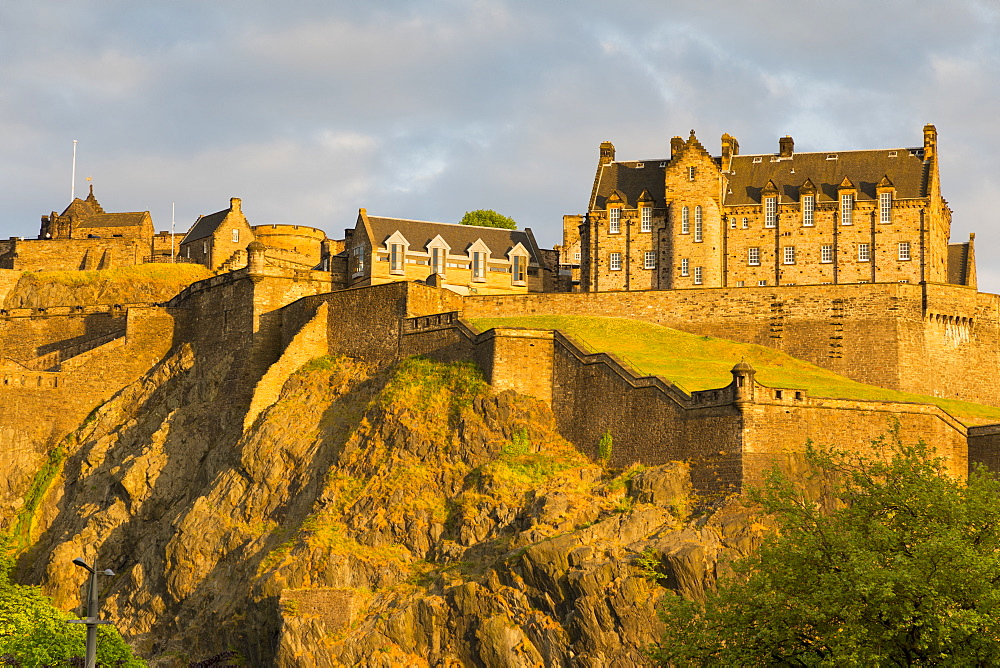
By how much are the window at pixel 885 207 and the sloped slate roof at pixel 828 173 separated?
1.68ft

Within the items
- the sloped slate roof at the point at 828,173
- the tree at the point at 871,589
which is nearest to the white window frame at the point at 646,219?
the sloped slate roof at the point at 828,173

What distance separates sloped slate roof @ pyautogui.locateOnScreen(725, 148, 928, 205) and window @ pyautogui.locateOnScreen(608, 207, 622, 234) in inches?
232

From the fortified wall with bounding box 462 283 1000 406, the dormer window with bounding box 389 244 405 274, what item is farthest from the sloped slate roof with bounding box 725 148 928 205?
the dormer window with bounding box 389 244 405 274

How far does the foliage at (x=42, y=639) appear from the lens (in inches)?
1853

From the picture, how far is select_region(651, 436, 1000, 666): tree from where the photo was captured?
32875 millimetres

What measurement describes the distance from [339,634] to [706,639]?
21.2m

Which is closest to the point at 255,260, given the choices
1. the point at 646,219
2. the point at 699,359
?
the point at 646,219

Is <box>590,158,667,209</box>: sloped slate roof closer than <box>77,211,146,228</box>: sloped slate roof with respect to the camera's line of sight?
Yes

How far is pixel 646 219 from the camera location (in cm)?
8444

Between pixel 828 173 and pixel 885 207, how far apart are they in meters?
4.30

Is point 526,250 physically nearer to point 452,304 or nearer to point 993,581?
point 452,304

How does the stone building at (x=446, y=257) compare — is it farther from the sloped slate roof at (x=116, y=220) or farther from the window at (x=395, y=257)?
the sloped slate roof at (x=116, y=220)

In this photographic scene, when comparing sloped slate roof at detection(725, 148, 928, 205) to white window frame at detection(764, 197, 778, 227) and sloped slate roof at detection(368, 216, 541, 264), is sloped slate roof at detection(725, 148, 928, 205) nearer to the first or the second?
white window frame at detection(764, 197, 778, 227)

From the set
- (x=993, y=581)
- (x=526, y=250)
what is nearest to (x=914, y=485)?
(x=993, y=581)
